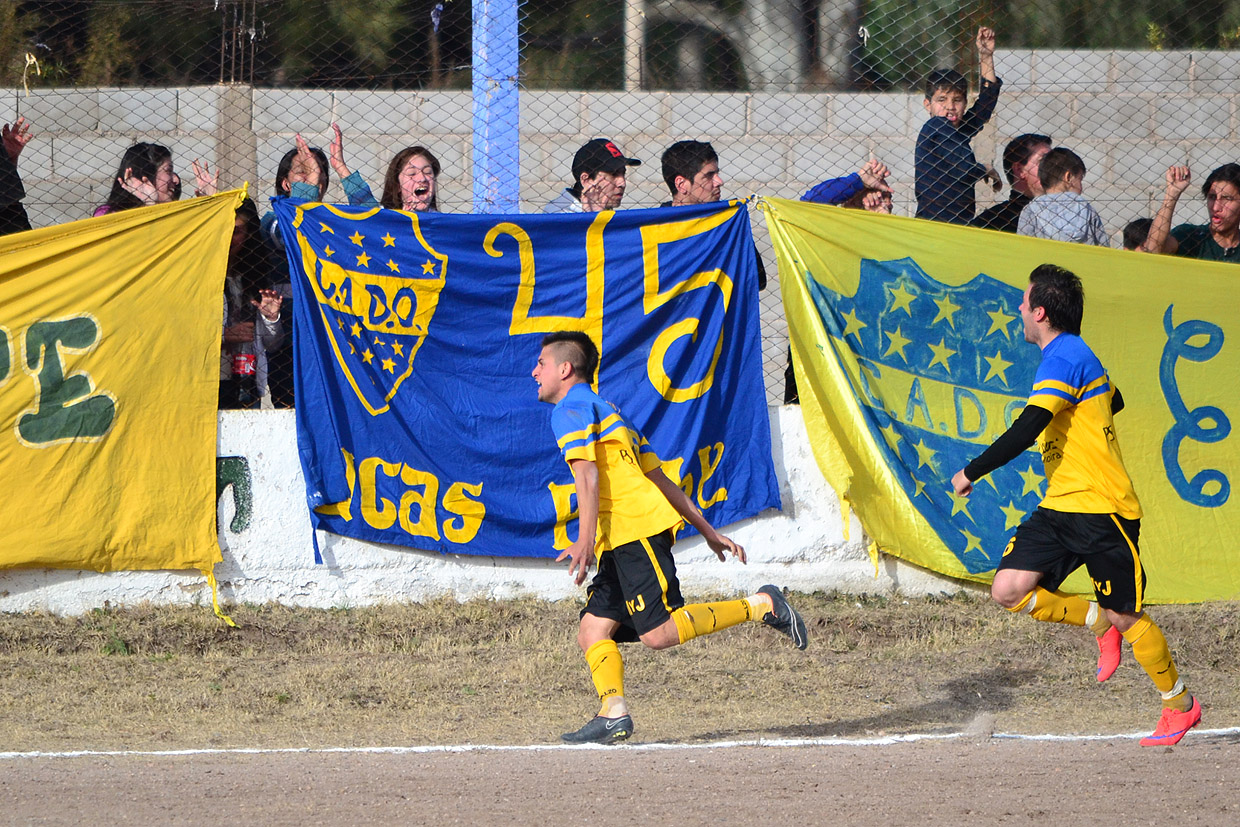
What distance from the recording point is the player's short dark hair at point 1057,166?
7418 mm

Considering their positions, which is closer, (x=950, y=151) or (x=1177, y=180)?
(x=1177, y=180)

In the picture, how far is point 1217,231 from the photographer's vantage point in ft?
24.8

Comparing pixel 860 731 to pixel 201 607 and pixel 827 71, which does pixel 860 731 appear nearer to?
pixel 201 607

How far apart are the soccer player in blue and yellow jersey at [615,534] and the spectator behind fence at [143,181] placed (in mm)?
2982

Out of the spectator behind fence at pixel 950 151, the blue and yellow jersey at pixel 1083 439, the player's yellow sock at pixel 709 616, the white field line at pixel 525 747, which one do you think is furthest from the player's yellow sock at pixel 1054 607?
the spectator behind fence at pixel 950 151

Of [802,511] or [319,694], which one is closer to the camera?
[319,694]

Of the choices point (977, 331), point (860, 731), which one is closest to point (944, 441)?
point (977, 331)

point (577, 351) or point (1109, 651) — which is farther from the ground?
point (577, 351)

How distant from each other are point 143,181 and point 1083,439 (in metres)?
4.73

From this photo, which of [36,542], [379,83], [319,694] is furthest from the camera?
[379,83]

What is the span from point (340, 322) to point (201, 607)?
5.01ft

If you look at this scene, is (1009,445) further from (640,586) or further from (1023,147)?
(1023,147)

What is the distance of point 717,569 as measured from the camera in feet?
23.5

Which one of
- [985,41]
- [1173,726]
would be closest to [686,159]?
[985,41]
